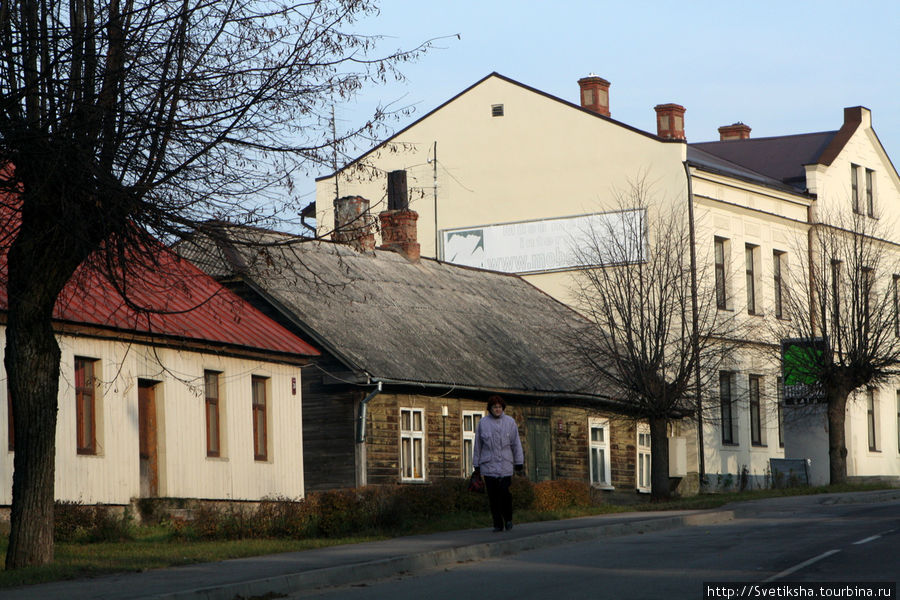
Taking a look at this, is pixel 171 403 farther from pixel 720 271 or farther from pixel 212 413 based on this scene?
pixel 720 271

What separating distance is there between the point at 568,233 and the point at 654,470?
11.4 metres

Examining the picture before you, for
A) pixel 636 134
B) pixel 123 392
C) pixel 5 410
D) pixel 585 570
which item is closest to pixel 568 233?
pixel 636 134

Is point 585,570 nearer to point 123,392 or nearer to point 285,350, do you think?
point 123,392

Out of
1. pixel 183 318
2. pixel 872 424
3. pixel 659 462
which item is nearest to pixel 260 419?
pixel 183 318

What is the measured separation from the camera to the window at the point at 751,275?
42.3 metres

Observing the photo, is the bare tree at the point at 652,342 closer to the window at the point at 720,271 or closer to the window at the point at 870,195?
the window at the point at 720,271

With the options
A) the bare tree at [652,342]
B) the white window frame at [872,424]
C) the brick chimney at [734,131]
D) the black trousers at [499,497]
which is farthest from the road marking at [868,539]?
the brick chimney at [734,131]

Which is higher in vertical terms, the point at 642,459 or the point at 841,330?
the point at 841,330

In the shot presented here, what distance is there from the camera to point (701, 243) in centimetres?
3947

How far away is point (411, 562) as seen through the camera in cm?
1448

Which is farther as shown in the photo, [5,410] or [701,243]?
[701,243]

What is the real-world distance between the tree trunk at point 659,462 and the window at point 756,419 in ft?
36.1

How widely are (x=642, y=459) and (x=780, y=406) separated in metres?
A: 4.76

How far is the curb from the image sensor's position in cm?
1212
